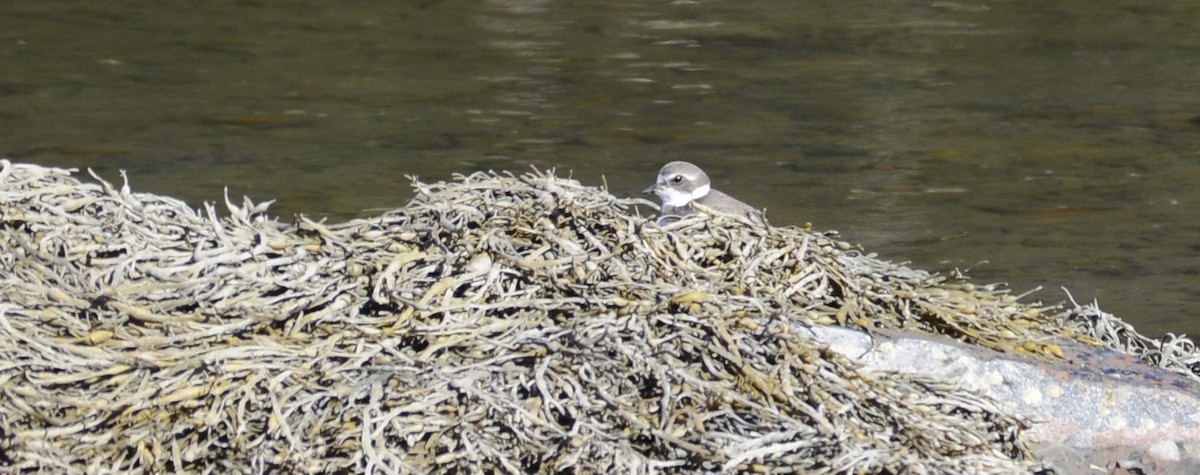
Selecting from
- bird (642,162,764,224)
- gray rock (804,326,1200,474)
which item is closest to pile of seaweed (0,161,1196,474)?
gray rock (804,326,1200,474)

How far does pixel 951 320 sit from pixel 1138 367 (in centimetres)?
60

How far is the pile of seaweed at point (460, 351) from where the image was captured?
4367mm

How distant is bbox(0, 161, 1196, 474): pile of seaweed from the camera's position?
437 cm

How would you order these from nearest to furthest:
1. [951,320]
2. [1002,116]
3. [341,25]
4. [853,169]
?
[951,320] < [853,169] < [1002,116] < [341,25]

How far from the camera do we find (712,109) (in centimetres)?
1156

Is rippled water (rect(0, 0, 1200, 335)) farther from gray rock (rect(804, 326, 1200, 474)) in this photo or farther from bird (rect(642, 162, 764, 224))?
gray rock (rect(804, 326, 1200, 474))

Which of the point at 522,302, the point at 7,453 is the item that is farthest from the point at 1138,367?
the point at 7,453

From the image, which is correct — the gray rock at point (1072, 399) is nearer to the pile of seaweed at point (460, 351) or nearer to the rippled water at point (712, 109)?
the pile of seaweed at point (460, 351)

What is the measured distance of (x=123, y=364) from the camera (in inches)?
177

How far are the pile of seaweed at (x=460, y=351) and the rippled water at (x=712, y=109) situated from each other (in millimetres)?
3064

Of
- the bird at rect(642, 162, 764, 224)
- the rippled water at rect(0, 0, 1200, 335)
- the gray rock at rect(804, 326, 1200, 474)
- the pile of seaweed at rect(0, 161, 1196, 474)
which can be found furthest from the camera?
the rippled water at rect(0, 0, 1200, 335)

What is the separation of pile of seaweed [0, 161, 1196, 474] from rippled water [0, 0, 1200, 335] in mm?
3064

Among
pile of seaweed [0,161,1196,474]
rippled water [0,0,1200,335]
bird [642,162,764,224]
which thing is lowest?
rippled water [0,0,1200,335]

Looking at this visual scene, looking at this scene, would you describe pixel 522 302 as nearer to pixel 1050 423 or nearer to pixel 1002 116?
pixel 1050 423
